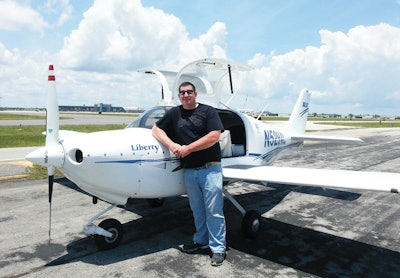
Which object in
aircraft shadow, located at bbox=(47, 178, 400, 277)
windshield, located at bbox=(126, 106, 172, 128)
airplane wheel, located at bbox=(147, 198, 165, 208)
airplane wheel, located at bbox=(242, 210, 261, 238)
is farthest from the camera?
airplane wheel, located at bbox=(147, 198, 165, 208)

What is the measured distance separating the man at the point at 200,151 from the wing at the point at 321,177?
0.75m

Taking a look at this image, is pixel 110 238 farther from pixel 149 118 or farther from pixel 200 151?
pixel 149 118

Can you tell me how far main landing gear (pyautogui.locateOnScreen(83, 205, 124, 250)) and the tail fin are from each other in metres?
5.92

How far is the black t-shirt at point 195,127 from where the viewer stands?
502 centimetres

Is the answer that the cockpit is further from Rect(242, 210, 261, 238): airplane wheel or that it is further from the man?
Rect(242, 210, 261, 238): airplane wheel

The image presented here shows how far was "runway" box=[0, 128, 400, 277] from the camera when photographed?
4641mm

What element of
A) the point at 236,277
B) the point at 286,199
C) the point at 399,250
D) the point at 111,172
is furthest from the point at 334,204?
the point at 111,172

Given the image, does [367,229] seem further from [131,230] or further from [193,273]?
[131,230]

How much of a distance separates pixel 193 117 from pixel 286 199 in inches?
185

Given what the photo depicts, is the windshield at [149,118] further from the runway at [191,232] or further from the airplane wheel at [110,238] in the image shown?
the runway at [191,232]

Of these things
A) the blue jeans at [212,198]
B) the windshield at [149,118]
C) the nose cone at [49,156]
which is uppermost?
the windshield at [149,118]

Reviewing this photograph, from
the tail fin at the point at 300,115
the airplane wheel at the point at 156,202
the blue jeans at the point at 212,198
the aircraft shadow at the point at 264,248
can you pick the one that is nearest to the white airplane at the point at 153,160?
the aircraft shadow at the point at 264,248

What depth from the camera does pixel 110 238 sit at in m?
5.21

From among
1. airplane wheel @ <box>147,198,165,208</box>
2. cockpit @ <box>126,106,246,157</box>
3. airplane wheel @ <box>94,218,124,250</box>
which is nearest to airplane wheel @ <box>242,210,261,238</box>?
cockpit @ <box>126,106,246,157</box>
